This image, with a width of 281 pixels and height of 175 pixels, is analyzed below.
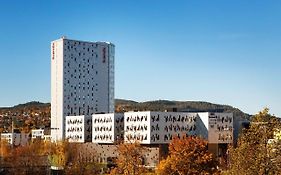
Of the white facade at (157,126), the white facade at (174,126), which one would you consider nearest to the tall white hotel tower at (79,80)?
the white facade at (157,126)

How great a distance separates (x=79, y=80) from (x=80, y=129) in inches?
1584

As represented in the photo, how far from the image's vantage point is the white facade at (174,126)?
350 ft

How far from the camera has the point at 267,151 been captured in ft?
86.0

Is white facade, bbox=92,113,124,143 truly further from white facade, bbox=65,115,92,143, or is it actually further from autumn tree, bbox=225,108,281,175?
autumn tree, bbox=225,108,281,175

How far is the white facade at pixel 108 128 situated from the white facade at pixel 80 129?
481 cm

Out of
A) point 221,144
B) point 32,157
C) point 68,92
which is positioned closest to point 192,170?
point 32,157

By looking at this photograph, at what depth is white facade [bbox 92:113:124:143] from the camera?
117 metres

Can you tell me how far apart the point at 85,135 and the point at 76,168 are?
59227mm

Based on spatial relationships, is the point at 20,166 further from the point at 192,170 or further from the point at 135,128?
the point at 135,128

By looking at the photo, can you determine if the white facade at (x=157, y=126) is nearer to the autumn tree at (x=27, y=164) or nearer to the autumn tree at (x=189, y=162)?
the autumn tree at (x=189, y=162)

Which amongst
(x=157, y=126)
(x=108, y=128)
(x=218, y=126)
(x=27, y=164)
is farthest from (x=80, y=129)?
(x=27, y=164)

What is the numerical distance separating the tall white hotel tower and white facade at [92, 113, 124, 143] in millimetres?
35946

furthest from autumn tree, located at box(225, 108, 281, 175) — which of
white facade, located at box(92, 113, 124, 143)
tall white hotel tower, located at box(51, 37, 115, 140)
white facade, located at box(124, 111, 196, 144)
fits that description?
tall white hotel tower, located at box(51, 37, 115, 140)

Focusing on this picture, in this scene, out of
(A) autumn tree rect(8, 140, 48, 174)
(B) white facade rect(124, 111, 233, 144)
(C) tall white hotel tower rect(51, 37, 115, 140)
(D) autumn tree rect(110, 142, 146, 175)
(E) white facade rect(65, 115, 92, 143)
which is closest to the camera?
(A) autumn tree rect(8, 140, 48, 174)
